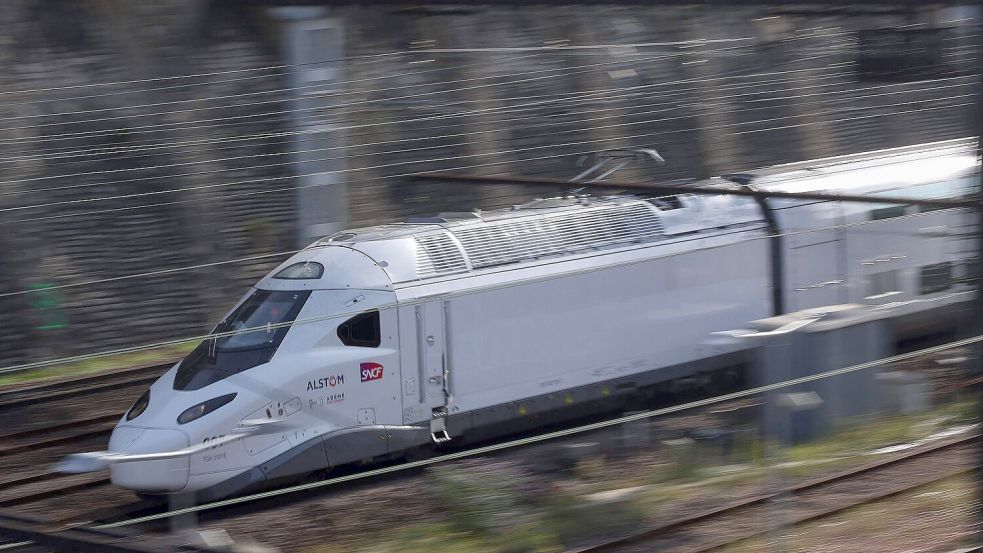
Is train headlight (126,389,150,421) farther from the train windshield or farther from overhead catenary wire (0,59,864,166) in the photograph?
overhead catenary wire (0,59,864,166)

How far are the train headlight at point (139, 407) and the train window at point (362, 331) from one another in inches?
42.5

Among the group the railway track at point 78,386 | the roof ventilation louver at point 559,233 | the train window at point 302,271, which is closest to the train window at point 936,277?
the roof ventilation louver at point 559,233

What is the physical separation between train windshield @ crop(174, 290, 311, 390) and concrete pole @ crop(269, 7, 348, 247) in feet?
6.50

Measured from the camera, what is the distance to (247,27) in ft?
11.0

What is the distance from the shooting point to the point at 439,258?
18.5ft

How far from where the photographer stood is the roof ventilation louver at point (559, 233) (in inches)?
220

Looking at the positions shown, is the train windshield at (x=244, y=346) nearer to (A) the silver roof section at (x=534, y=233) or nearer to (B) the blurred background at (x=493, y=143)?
(A) the silver roof section at (x=534, y=233)

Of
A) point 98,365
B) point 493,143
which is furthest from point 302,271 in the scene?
point 493,143

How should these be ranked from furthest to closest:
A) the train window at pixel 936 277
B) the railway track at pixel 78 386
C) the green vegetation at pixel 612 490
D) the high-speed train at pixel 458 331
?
1. the high-speed train at pixel 458 331
2. the railway track at pixel 78 386
3. the train window at pixel 936 277
4. the green vegetation at pixel 612 490

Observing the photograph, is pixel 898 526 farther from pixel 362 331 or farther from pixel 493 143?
pixel 362 331

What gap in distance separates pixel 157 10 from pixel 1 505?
2.11 meters

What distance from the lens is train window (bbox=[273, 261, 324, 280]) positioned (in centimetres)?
572

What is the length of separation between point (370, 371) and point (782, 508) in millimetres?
2980

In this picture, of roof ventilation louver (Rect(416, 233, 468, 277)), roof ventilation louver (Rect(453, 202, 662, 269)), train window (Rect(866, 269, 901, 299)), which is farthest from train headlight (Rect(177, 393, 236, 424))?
train window (Rect(866, 269, 901, 299))
